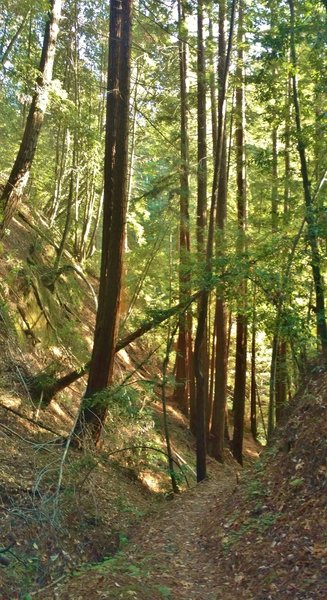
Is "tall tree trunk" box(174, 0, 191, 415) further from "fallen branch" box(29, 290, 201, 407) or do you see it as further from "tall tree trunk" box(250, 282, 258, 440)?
"tall tree trunk" box(250, 282, 258, 440)

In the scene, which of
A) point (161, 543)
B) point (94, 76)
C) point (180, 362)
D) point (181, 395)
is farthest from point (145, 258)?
point (161, 543)

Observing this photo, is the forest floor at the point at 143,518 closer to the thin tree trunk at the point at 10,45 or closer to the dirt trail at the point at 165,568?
the dirt trail at the point at 165,568

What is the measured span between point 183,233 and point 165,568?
1113cm

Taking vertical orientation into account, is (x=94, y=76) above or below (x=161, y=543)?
above

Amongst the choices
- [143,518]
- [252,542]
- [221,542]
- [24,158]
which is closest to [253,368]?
[143,518]

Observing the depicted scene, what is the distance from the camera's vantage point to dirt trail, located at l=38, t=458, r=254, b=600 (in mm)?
4969

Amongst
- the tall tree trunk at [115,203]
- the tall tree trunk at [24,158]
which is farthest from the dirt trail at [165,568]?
the tall tree trunk at [24,158]

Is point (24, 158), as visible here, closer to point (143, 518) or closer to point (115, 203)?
point (115, 203)

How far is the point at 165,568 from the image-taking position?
5.93 metres

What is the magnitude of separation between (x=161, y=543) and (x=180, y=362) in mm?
11840

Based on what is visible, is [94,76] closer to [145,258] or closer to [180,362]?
[145,258]

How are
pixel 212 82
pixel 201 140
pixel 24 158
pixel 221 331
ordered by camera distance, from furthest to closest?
pixel 221 331, pixel 201 140, pixel 212 82, pixel 24 158

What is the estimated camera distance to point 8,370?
9.33 m

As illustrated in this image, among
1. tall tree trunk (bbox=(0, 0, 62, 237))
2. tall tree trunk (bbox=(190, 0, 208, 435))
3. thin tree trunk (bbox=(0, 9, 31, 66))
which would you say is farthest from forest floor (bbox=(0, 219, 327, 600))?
tall tree trunk (bbox=(190, 0, 208, 435))
